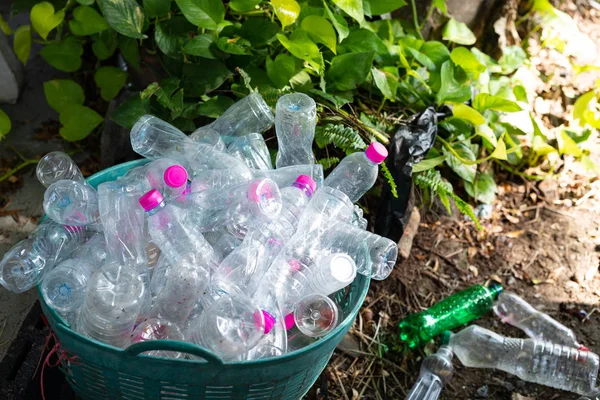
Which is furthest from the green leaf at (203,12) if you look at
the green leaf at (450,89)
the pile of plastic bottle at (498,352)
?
the pile of plastic bottle at (498,352)

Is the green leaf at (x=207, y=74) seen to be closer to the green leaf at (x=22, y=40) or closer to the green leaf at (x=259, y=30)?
the green leaf at (x=259, y=30)

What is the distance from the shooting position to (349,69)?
2160 mm

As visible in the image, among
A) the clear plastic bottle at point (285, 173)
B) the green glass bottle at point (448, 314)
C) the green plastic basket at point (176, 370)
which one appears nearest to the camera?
the green plastic basket at point (176, 370)

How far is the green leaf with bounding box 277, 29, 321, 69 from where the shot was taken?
1943 millimetres

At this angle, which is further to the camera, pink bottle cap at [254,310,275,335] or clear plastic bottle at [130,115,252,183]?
clear plastic bottle at [130,115,252,183]

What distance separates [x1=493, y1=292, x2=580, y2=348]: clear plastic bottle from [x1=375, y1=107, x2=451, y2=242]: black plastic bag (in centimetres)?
50

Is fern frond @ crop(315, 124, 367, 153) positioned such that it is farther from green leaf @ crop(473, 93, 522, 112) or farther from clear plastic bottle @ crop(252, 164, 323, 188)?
green leaf @ crop(473, 93, 522, 112)

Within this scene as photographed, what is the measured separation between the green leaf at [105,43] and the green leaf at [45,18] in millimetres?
174

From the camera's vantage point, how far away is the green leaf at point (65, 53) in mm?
2271

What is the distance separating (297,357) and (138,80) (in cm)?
153

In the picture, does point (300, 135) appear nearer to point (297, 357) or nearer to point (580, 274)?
point (297, 357)

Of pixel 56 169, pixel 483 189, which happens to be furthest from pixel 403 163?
pixel 56 169

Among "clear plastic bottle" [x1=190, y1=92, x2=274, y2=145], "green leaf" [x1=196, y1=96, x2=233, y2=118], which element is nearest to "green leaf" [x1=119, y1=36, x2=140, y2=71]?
"green leaf" [x1=196, y1=96, x2=233, y2=118]

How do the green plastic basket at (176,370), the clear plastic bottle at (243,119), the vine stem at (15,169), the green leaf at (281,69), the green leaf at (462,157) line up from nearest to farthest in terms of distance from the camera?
the green plastic basket at (176,370)
the clear plastic bottle at (243,119)
the green leaf at (281,69)
the vine stem at (15,169)
the green leaf at (462,157)
